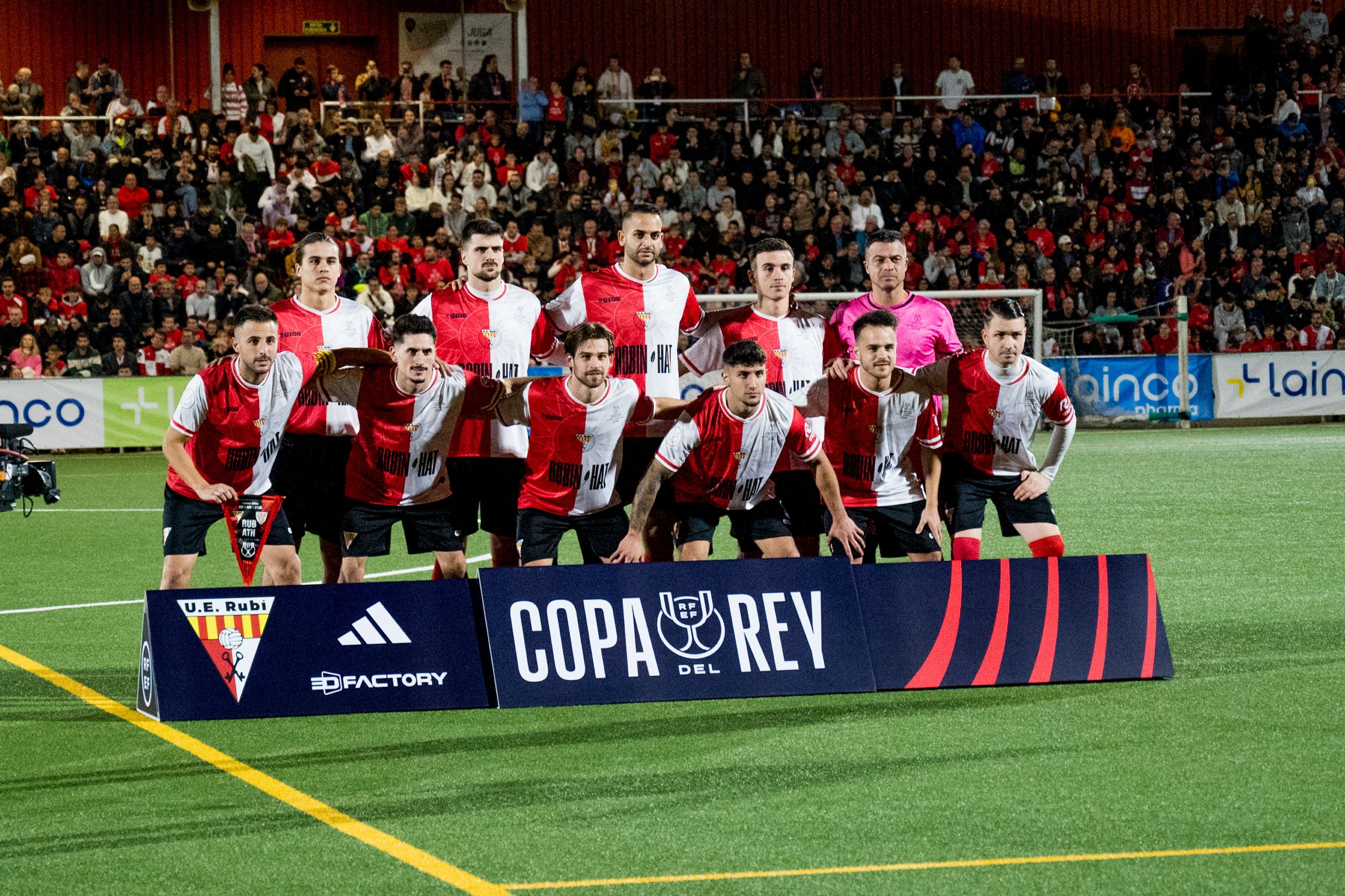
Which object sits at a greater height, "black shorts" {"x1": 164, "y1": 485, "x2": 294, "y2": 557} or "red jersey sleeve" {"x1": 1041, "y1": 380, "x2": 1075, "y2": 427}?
"red jersey sleeve" {"x1": 1041, "y1": 380, "x2": 1075, "y2": 427}

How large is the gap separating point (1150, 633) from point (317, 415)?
4067mm

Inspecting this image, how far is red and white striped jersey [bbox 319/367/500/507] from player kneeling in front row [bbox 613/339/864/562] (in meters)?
1.00

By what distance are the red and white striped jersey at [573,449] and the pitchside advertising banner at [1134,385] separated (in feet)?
53.8

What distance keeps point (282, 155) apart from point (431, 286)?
4129mm

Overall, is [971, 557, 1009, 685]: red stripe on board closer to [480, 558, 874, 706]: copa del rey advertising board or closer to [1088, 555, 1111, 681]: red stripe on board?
[1088, 555, 1111, 681]: red stripe on board

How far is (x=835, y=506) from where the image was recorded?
24.1ft

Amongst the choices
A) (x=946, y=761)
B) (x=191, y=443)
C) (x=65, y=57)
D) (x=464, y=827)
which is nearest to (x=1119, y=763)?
(x=946, y=761)

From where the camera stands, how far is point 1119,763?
5609 mm

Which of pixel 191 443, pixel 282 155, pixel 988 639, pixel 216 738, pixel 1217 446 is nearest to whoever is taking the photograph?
pixel 216 738

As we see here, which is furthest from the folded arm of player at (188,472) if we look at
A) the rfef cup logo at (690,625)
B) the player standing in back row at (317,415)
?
the rfef cup logo at (690,625)

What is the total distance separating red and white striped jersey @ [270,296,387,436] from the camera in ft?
26.9

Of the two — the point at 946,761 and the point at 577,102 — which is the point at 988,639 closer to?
the point at 946,761

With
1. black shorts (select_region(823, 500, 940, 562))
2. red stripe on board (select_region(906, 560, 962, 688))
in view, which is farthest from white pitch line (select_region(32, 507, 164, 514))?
red stripe on board (select_region(906, 560, 962, 688))

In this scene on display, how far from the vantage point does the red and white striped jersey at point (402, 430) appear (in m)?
7.80
